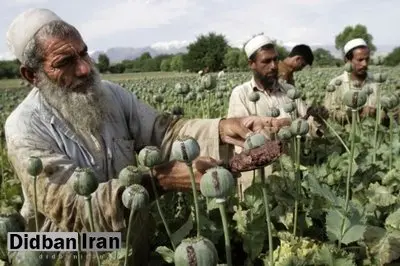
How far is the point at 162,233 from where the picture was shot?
3000 millimetres

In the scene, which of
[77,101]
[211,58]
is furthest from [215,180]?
[211,58]

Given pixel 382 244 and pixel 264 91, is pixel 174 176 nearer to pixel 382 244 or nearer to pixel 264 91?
pixel 382 244

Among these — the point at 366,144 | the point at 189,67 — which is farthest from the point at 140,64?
the point at 366,144

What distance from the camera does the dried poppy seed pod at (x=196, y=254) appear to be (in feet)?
4.42

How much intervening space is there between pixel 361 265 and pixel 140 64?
51.5 m

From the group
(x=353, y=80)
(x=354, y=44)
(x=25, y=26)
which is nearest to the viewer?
(x=25, y=26)

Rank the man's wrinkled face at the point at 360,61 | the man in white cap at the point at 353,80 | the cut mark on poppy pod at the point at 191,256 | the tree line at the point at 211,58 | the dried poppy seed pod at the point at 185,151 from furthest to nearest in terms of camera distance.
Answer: the tree line at the point at 211,58 < the man's wrinkled face at the point at 360,61 < the man in white cap at the point at 353,80 < the dried poppy seed pod at the point at 185,151 < the cut mark on poppy pod at the point at 191,256

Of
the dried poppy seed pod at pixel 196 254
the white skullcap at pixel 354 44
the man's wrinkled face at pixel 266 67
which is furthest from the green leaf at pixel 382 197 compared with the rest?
the white skullcap at pixel 354 44

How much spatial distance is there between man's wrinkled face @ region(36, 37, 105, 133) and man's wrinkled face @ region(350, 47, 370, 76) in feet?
12.9

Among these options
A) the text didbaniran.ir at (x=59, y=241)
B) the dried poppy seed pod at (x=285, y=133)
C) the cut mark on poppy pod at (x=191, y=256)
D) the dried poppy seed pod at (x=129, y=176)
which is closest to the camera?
the cut mark on poppy pod at (x=191, y=256)

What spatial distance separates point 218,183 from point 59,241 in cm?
53

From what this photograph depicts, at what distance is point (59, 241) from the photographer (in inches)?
69.0

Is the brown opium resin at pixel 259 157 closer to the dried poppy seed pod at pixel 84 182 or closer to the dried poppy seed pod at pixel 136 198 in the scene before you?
the dried poppy seed pod at pixel 136 198

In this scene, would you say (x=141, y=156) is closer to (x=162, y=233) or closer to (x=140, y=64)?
(x=162, y=233)
